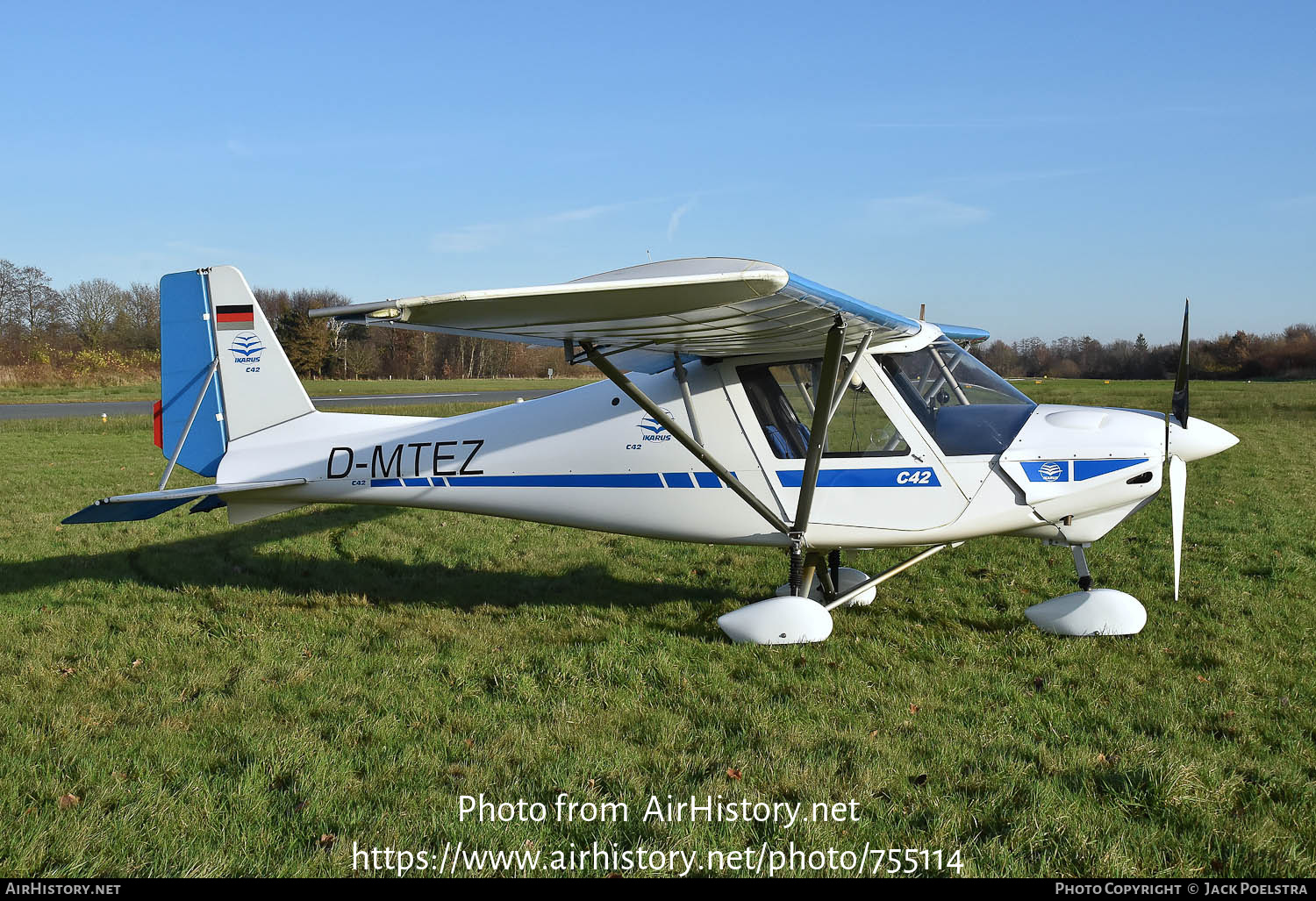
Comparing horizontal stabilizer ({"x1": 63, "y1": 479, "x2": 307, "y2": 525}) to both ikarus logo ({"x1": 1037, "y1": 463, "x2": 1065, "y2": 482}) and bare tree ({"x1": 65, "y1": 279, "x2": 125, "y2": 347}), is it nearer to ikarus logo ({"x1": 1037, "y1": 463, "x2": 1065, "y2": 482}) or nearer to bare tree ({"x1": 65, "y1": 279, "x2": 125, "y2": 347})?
ikarus logo ({"x1": 1037, "y1": 463, "x2": 1065, "y2": 482})

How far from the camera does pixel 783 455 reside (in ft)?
19.1

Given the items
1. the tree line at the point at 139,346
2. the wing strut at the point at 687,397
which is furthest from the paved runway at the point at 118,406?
the wing strut at the point at 687,397

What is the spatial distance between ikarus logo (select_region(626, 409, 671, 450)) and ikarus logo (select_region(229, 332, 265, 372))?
139 inches

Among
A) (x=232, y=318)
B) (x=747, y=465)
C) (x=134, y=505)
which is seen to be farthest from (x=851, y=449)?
(x=232, y=318)

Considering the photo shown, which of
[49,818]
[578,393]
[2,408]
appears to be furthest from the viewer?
[2,408]

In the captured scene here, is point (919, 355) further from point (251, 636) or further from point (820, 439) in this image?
point (251, 636)

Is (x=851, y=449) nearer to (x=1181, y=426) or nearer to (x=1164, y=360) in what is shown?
(x=1181, y=426)

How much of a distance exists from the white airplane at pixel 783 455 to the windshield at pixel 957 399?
1 cm

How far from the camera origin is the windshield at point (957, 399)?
5578 millimetres

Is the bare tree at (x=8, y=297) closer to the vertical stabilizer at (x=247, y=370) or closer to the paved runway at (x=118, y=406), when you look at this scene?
the paved runway at (x=118, y=406)

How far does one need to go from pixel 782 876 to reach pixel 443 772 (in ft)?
5.54

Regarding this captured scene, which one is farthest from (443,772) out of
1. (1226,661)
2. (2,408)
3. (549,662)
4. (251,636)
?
(2,408)

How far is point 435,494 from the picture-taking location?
649 cm

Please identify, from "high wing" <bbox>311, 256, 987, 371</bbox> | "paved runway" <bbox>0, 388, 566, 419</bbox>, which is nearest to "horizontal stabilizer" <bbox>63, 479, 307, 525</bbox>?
"high wing" <bbox>311, 256, 987, 371</bbox>
